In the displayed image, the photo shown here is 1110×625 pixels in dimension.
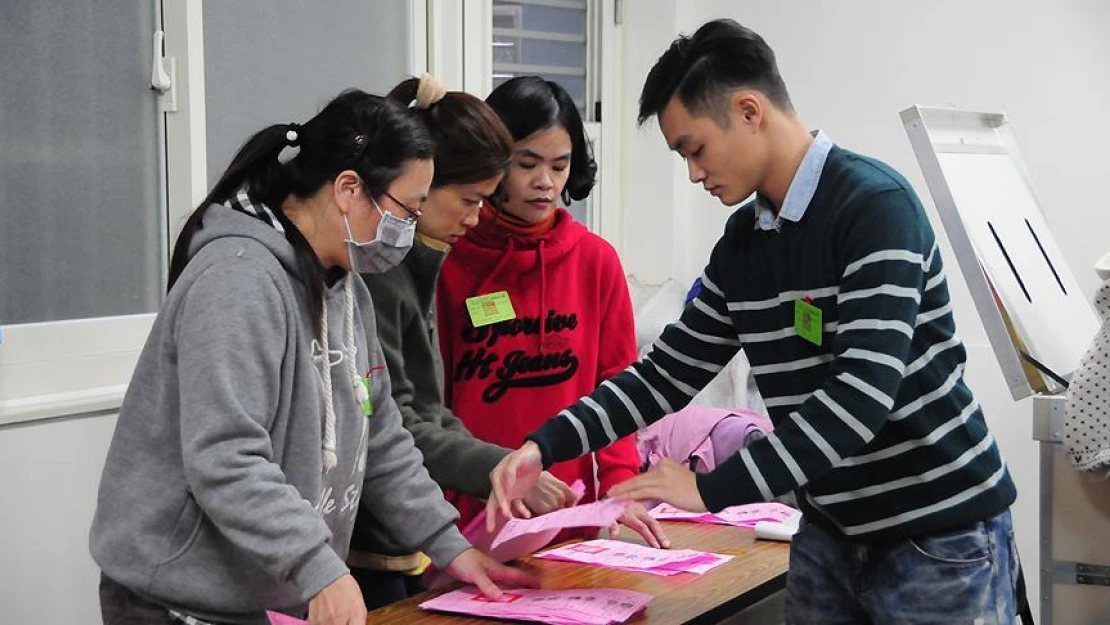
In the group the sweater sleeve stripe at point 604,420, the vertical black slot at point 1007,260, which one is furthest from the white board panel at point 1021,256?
the sweater sleeve stripe at point 604,420

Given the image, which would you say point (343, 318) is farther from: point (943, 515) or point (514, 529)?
point (943, 515)

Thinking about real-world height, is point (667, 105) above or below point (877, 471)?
above

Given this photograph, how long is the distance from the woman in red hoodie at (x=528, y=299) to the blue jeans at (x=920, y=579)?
0.68m

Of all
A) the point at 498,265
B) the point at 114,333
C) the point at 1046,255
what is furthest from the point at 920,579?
the point at 114,333

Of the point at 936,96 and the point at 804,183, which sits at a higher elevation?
the point at 936,96

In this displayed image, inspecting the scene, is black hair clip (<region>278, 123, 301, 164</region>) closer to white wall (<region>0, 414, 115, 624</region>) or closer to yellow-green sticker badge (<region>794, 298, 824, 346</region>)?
yellow-green sticker badge (<region>794, 298, 824, 346</region>)

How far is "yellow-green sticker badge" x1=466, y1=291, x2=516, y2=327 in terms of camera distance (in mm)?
2293

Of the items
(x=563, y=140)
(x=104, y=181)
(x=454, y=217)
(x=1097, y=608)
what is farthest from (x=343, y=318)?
(x=1097, y=608)

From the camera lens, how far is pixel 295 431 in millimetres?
1589

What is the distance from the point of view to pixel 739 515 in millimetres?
2428

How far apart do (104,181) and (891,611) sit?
1938 millimetres

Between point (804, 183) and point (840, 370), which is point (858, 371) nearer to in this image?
point (840, 370)

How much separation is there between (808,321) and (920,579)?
14.5 inches

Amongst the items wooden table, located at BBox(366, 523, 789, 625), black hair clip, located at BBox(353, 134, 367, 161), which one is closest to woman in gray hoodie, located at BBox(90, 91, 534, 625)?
black hair clip, located at BBox(353, 134, 367, 161)
